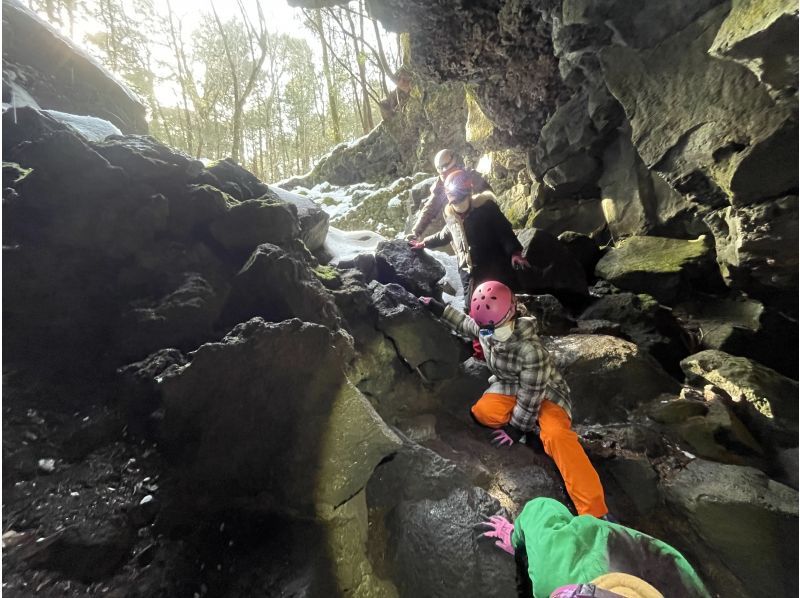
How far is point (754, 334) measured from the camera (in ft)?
21.2

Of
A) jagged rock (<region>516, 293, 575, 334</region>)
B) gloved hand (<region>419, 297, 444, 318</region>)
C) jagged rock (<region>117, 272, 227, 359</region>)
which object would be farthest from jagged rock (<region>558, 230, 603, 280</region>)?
jagged rock (<region>117, 272, 227, 359</region>)

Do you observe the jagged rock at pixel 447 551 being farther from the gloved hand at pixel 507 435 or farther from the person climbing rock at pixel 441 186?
the person climbing rock at pixel 441 186

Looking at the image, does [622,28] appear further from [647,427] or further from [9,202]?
[9,202]

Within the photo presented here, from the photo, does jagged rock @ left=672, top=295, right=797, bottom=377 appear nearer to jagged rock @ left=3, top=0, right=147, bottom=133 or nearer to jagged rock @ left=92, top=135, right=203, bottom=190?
jagged rock @ left=92, top=135, right=203, bottom=190

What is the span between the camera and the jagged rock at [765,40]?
12.1 feet

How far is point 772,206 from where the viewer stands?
5016 millimetres

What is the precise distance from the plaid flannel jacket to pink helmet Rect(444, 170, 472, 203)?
8.41 ft

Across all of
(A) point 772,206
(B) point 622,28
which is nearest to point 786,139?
(A) point 772,206

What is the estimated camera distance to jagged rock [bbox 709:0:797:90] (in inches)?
145

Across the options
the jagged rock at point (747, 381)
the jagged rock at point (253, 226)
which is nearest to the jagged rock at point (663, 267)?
the jagged rock at point (747, 381)

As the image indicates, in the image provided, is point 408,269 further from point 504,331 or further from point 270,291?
point 270,291

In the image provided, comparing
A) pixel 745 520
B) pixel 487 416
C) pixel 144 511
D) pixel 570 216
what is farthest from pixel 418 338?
pixel 570 216

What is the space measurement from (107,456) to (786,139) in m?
7.74

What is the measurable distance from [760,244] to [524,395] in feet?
16.1
